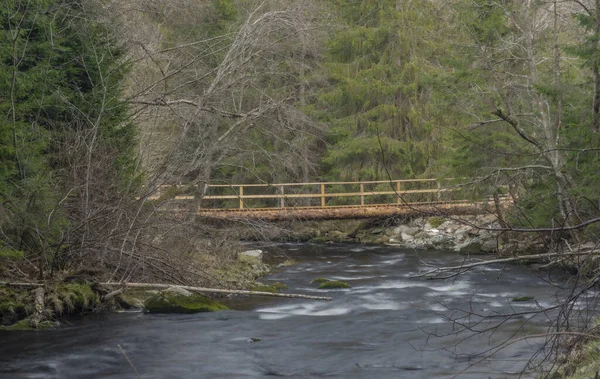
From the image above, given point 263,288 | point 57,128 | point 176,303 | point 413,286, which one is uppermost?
point 57,128

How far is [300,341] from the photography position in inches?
456

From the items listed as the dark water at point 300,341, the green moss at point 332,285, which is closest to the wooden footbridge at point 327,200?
the dark water at point 300,341

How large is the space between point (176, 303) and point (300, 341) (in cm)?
273

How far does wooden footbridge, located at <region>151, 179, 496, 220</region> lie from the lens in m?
18.4

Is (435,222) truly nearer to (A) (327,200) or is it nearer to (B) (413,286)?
(A) (327,200)

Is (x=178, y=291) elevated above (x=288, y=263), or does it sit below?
above

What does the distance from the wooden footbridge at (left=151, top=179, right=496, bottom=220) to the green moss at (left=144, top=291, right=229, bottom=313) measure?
129 inches

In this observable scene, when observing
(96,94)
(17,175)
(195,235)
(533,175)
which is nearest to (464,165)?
(533,175)

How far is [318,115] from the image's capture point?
109 ft

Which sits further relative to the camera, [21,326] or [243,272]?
[243,272]

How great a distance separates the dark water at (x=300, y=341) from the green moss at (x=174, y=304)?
23 centimetres

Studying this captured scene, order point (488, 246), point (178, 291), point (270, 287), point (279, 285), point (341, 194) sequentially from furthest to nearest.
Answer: point (341, 194), point (488, 246), point (279, 285), point (270, 287), point (178, 291)

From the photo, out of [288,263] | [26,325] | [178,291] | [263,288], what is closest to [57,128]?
[178,291]

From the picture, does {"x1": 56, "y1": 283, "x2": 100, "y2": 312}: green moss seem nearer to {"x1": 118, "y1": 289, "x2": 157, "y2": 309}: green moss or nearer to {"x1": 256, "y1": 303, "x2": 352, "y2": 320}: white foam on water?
{"x1": 118, "y1": 289, "x2": 157, "y2": 309}: green moss
